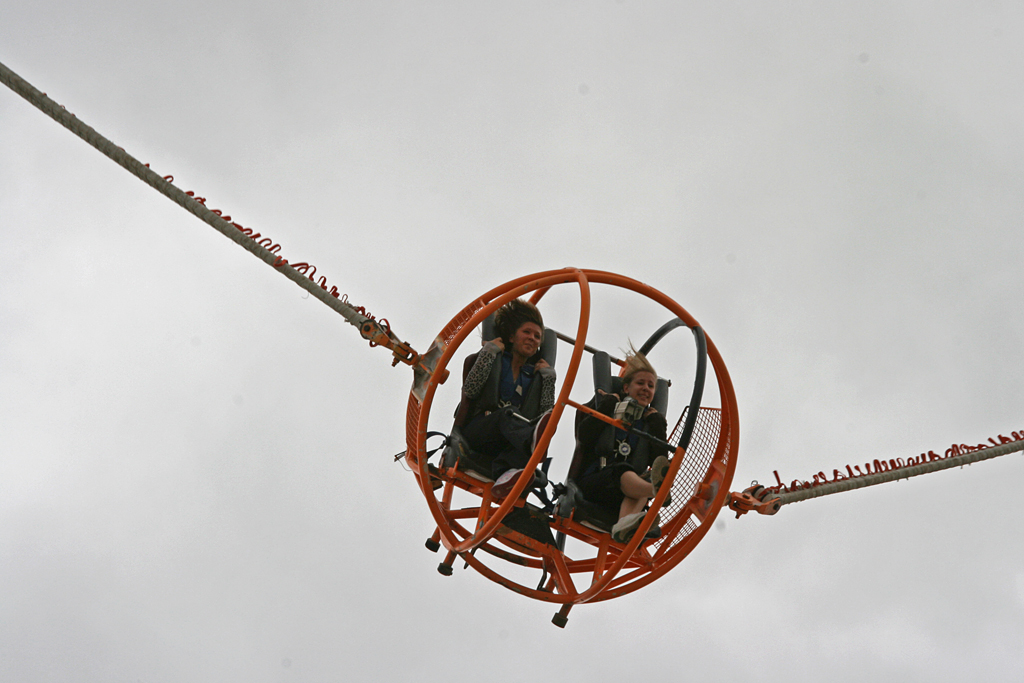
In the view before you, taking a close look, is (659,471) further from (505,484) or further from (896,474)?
(896,474)

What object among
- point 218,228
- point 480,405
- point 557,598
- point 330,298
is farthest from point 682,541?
point 218,228

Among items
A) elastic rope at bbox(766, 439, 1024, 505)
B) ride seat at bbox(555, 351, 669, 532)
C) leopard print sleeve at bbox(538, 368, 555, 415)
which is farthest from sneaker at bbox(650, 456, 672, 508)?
leopard print sleeve at bbox(538, 368, 555, 415)

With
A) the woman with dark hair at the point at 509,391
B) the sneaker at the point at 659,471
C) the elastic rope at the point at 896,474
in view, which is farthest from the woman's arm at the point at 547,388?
the elastic rope at the point at 896,474

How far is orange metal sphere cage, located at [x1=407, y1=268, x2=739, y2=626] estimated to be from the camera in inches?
382

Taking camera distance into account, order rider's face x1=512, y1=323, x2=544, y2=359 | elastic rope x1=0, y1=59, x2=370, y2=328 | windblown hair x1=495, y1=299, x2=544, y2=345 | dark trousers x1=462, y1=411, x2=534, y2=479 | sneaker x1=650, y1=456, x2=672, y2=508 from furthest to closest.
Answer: windblown hair x1=495, y1=299, x2=544, y2=345, rider's face x1=512, y1=323, x2=544, y2=359, dark trousers x1=462, y1=411, x2=534, y2=479, sneaker x1=650, y1=456, x2=672, y2=508, elastic rope x1=0, y1=59, x2=370, y2=328

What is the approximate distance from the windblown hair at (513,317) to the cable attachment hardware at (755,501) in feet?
8.55

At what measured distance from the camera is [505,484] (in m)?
9.71

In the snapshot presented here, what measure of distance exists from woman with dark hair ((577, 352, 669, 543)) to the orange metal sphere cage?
0.23 m

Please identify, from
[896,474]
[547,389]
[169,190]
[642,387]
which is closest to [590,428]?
[547,389]

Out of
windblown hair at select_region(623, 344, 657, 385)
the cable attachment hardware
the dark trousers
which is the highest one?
windblown hair at select_region(623, 344, 657, 385)

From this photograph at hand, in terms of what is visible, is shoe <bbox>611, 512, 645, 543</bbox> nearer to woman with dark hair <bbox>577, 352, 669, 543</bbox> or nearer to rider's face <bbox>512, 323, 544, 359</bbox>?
woman with dark hair <bbox>577, 352, 669, 543</bbox>

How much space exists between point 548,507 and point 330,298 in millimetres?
2944

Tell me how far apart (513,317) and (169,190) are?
3.91 metres

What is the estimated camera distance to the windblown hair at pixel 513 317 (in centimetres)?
1104
